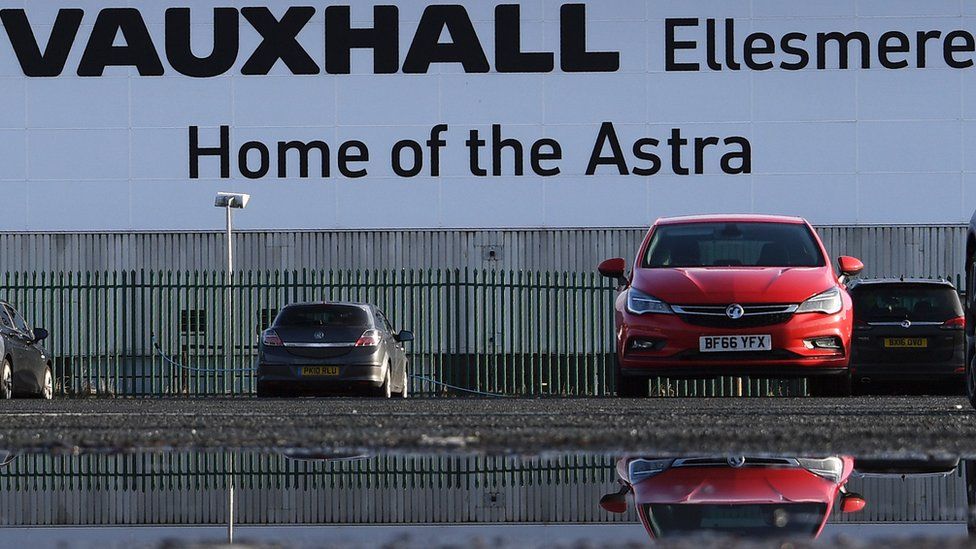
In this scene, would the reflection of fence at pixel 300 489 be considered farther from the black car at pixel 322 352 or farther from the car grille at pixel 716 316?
the black car at pixel 322 352

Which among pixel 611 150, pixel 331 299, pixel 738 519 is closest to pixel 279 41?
pixel 611 150

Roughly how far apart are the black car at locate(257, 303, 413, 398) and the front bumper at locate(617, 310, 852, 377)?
6.36 metres

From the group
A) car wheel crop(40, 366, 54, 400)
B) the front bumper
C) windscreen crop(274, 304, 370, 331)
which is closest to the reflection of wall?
the front bumper

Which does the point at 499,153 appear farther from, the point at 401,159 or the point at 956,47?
the point at 956,47

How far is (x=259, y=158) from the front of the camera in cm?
3028

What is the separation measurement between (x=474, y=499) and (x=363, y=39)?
1004 inches

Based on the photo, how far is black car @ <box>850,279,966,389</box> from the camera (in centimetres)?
1906

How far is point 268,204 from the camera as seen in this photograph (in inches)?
1182

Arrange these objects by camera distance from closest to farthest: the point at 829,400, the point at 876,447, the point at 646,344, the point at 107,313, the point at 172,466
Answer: the point at 172,466
the point at 876,447
the point at 646,344
the point at 829,400
the point at 107,313

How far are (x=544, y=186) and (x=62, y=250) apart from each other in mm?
7867

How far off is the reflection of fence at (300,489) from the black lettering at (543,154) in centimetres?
2343

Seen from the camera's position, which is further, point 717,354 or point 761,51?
point 761,51

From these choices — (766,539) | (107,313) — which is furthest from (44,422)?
(107,313)

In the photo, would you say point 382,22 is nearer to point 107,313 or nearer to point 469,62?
point 469,62
